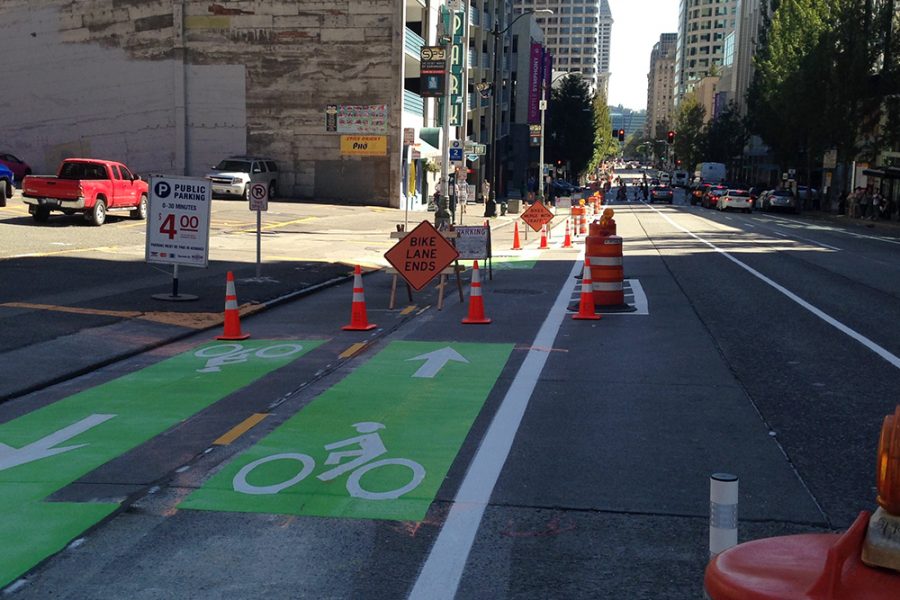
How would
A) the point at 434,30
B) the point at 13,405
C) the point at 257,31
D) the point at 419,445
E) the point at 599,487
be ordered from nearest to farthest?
the point at 599,487
the point at 419,445
the point at 13,405
the point at 257,31
the point at 434,30

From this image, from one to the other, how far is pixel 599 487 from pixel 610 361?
477cm

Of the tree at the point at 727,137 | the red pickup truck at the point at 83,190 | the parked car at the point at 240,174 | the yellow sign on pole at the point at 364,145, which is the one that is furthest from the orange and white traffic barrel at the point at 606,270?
the tree at the point at 727,137

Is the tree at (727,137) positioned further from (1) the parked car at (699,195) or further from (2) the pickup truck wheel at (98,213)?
(2) the pickup truck wheel at (98,213)

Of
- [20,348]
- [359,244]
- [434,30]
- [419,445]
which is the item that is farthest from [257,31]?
[419,445]

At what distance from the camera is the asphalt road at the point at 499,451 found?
16.8ft

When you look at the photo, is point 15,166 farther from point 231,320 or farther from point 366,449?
point 366,449

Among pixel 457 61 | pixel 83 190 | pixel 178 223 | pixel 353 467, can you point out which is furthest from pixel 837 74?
pixel 353 467

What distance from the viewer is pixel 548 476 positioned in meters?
6.75

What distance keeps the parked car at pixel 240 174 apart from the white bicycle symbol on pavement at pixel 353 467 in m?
36.9

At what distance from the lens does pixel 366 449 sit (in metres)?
7.54

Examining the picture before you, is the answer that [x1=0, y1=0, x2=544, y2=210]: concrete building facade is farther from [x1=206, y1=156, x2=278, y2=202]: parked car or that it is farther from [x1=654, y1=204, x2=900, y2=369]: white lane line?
[x1=654, y1=204, x2=900, y2=369]: white lane line

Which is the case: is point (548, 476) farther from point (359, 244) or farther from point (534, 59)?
point (534, 59)

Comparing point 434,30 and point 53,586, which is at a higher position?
point 434,30

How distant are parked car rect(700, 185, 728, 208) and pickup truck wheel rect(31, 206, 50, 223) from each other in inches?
2043
